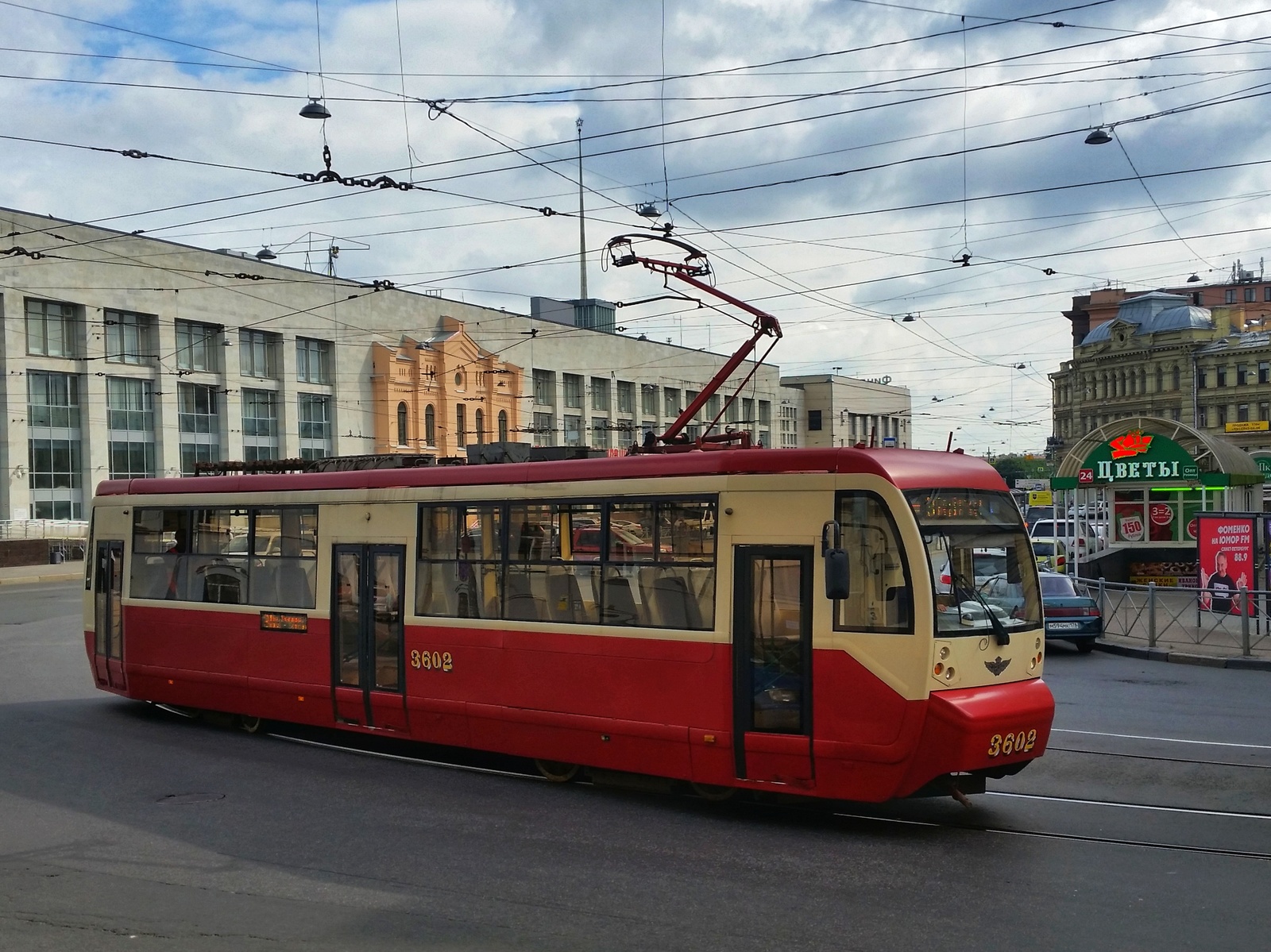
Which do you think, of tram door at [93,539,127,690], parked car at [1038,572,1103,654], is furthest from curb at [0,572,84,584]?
parked car at [1038,572,1103,654]

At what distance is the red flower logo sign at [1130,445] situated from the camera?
92.3ft

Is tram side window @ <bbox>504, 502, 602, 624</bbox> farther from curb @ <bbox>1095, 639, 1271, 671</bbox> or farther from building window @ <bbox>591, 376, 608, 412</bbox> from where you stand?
building window @ <bbox>591, 376, 608, 412</bbox>

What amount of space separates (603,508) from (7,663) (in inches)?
486

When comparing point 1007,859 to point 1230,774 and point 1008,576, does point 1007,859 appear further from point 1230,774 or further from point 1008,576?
point 1230,774

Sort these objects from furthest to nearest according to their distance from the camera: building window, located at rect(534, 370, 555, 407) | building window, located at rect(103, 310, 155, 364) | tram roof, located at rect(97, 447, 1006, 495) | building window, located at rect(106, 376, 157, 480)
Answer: building window, located at rect(534, 370, 555, 407), building window, located at rect(106, 376, 157, 480), building window, located at rect(103, 310, 155, 364), tram roof, located at rect(97, 447, 1006, 495)

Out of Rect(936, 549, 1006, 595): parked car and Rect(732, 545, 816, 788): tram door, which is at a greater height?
Rect(936, 549, 1006, 595): parked car

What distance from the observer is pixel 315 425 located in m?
58.2

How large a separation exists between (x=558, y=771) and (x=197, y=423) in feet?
153

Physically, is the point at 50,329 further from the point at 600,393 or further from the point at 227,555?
the point at 227,555

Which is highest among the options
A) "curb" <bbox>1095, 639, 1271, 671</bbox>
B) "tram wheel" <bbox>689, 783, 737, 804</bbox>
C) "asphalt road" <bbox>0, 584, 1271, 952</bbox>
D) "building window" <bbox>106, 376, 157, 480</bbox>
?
"building window" <bbox>106, 376, 157, 480</bbox>

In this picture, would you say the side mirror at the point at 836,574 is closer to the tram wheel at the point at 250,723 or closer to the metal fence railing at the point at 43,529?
the tram wheel at the point at 250,723

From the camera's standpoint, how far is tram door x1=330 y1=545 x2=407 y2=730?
1117 centimetres

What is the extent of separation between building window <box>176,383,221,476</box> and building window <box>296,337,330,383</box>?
15.5 feet

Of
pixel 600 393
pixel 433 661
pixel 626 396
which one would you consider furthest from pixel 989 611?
pixel 626 396
